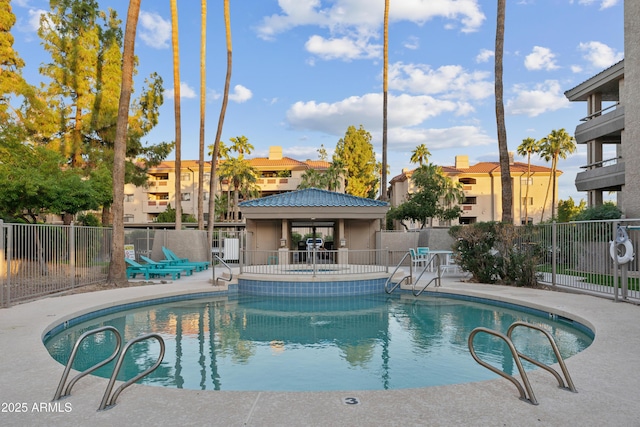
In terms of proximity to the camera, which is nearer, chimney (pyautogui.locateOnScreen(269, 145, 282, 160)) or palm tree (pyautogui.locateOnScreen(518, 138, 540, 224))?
palm tree (pyautogui.locateOnScreen(518, 138, 540, 224))

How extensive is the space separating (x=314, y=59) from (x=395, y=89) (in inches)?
289

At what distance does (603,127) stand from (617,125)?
1.01 metres

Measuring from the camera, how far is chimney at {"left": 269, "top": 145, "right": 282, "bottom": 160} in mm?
56247

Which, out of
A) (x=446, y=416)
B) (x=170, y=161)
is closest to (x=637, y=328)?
(x=446, y=416)

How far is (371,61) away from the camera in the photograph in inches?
1262

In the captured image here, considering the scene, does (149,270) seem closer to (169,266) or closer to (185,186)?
(169,266)

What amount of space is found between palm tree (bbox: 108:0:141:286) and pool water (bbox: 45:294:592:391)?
3.43m

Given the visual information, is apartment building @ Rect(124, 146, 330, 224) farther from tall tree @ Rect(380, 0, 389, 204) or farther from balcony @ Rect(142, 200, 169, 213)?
tall tree @ Rect(380, 0, 389, 204)

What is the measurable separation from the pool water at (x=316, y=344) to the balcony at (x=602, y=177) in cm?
1470

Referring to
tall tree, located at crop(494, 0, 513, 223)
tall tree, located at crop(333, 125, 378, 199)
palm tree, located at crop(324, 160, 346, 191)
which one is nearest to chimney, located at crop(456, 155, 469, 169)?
tall tree, located at crop(333, 125, 378, 199)

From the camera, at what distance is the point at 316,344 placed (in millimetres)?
8383

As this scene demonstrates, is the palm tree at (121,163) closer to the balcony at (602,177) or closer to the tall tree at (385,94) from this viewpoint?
the tall tree at (385,94)

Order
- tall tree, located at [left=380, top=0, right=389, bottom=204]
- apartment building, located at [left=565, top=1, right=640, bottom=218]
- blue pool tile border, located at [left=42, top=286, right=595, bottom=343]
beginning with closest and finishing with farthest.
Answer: blue pool tile border, located at [left=42, top=286, right=595, bottom=343]
apartment building, located at [left=565, top=1, right=640, bottom=218]
tall tree, located at [left=380, top=0, right=389, bottom=204]

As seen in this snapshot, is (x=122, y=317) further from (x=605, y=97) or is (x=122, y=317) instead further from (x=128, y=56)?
(x=605, y=97)
